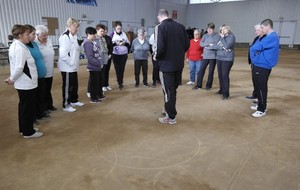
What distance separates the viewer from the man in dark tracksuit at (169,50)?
3.12 metres

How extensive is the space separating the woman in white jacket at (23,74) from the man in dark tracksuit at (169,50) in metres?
1.56

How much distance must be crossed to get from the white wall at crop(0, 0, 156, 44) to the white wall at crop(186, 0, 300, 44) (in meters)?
5.40

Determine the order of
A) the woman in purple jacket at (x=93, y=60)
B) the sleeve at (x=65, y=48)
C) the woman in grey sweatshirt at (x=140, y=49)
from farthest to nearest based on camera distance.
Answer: the woman in grey sweatshirt at (x=140, y=49) → the woman in purple jacket at (x=93, y=60) → the sleeve at (x=65, y=48)

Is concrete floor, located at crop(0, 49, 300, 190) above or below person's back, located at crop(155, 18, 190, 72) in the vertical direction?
below

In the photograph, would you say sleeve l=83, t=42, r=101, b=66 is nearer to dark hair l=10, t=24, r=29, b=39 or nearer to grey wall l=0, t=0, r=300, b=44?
dark hair l=10, t=24, r=29, b=39

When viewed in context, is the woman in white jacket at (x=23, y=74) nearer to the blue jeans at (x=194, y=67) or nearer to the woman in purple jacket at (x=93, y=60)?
the woman in purple jacket at (x=93, y=60)

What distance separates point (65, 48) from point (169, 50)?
63.6 inches

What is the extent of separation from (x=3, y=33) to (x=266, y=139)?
11156 mm

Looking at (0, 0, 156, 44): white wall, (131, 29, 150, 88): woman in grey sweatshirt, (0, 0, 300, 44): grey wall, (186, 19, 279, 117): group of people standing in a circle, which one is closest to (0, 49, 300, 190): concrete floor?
(186, 19, 279, 117): group of people standing in a circle

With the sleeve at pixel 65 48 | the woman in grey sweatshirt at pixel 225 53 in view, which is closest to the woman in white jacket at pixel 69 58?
the sleeve at pixel 65 48

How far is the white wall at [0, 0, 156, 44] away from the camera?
1035cm

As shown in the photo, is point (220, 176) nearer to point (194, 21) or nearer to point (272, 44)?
point (272, 44)

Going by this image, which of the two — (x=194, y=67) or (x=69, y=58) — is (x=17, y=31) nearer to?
(x=69, y=58)

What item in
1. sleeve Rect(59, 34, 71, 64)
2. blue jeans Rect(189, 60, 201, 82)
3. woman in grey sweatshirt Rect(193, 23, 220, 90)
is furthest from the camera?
blue jeans Rect(189, 60, 201, 82)
